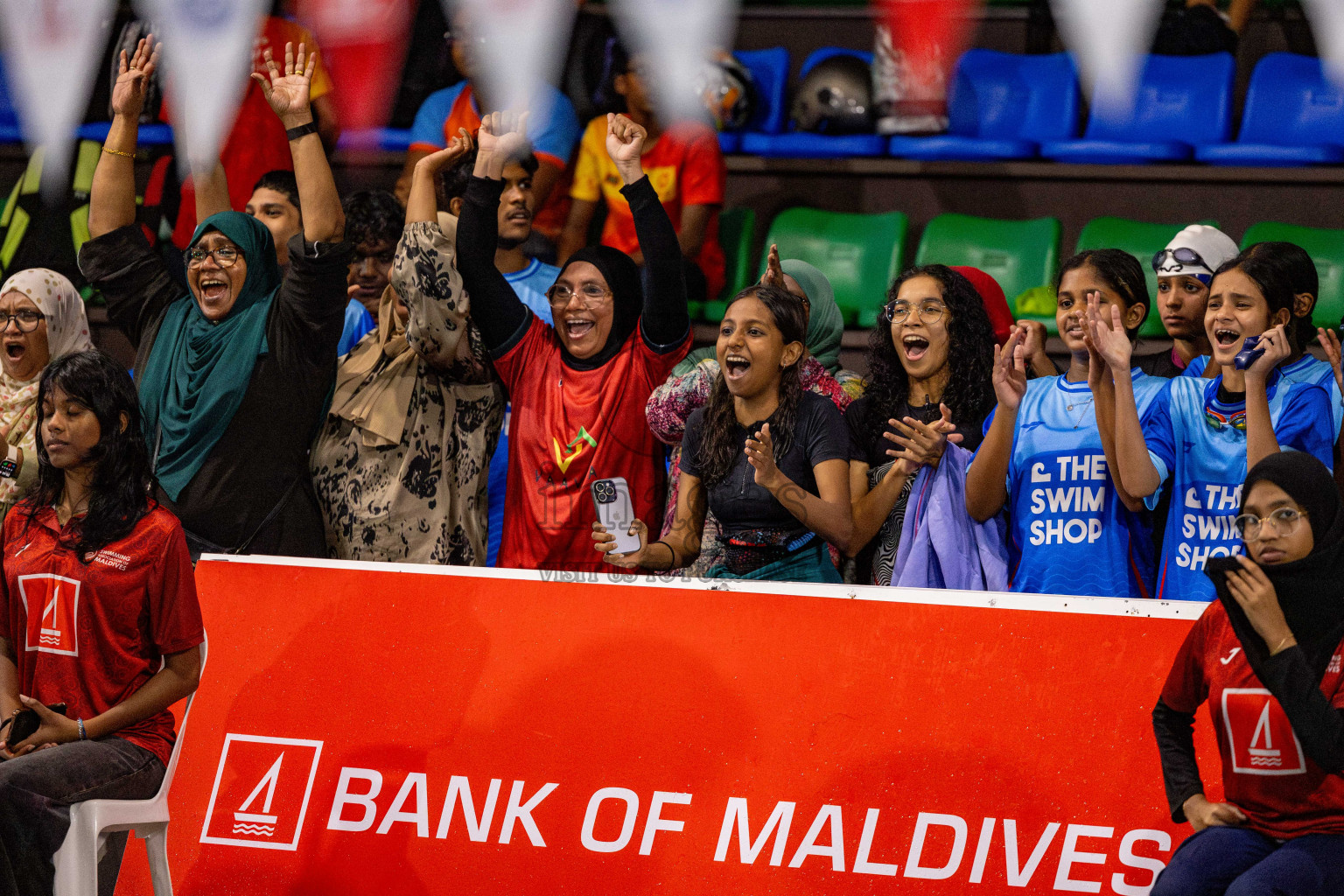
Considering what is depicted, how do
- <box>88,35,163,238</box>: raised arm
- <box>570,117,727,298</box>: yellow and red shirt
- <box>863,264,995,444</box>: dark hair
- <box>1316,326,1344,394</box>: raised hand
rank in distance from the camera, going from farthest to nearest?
<box>570,117,727,298</box>: yellow and red shirt
<box>88,35,163,238</box>: raised arm
<box>863,264,995,444</box>: dark hair
<box>1316,326,1344,394</box>: raised hand

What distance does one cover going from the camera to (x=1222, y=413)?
3662mm

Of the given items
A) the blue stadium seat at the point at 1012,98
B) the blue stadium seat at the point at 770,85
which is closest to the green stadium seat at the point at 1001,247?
the blue stadium seat at the point at 1012,98

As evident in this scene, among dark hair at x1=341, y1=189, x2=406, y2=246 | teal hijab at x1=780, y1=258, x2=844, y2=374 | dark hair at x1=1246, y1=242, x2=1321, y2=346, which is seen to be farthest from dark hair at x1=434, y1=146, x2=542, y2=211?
dark hair at x1=1246, y1=242, x2=1321, y2=346

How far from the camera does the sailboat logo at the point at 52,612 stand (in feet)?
10.9

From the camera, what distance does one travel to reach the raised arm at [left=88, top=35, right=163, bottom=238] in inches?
174

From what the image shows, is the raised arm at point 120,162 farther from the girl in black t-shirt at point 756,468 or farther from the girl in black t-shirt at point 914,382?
the girl in black t-shirt at point 914,382

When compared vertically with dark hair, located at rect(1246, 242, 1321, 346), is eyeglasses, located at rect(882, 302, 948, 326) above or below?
below

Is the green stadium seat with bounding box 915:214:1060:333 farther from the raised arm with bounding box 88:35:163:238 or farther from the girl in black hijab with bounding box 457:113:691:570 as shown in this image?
the raised arm with bounding box 88:35:163:238

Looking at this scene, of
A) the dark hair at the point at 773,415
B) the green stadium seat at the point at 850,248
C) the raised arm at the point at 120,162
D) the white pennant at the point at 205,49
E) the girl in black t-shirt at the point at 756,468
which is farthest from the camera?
the green stadium seat at the point at 850,248

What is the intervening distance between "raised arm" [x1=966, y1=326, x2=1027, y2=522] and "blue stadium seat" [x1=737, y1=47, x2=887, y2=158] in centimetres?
346

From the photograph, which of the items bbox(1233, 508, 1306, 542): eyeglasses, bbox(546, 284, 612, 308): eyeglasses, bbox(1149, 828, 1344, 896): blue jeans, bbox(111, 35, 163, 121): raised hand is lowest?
bbox(1149, 828, 1344, 896): blue jeans

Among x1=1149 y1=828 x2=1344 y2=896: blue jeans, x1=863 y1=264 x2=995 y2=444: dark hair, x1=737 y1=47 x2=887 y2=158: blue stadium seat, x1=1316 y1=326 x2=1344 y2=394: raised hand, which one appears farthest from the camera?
x1=737 y1=47 x2=887 y2=158: blue stadium seat

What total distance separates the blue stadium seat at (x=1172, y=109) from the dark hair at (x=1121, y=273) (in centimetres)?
295

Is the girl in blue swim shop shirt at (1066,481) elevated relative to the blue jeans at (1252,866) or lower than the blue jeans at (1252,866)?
elevated
